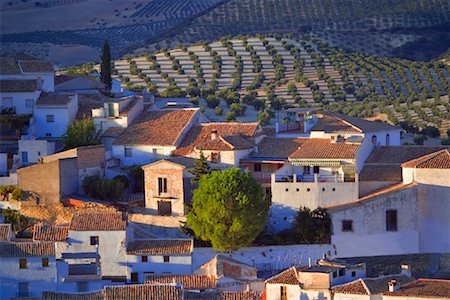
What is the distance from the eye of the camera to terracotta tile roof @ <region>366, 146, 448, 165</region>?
55531mm

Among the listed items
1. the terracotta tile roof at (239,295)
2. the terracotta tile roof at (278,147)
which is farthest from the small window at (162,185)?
the terracotta tile roof at (239,295)

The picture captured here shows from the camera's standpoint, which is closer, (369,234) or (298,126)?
(369,234)

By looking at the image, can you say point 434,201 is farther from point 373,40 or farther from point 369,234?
point 373,40

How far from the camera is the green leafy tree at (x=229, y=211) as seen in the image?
2044 inches

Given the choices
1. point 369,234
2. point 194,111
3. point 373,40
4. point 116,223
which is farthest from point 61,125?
point 373,40

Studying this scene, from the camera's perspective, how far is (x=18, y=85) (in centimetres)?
6122

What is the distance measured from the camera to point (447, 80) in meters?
Answer: 92.4

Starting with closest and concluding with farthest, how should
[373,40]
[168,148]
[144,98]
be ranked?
[168,148] → [144,98] → [373,40]

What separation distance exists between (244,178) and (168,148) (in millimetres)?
5756

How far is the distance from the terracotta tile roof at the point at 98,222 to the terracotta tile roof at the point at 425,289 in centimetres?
908

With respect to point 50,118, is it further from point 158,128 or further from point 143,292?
point 143,292

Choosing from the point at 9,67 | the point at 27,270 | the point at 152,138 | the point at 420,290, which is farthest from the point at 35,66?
the point at 420,290

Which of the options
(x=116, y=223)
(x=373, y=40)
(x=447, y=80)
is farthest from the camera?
(x=373, y=40)

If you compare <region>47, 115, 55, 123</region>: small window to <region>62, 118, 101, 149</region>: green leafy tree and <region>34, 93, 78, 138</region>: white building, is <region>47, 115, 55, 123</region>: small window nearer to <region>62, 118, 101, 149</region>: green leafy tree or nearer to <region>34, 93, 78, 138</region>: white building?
<region>34, 93, 78, 138</region>: white building
